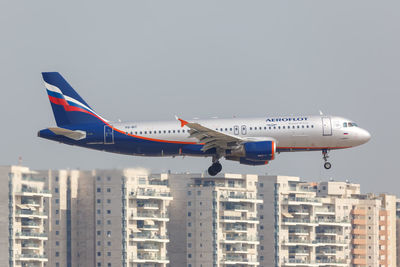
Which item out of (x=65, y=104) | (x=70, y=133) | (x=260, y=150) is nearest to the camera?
(x=260, y=150)

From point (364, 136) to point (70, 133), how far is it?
26.2m

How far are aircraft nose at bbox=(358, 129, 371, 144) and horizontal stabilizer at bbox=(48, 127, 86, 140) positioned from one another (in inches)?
969

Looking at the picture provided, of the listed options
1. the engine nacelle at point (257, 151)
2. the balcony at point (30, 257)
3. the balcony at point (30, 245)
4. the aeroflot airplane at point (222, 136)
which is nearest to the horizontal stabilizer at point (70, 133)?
the aeroflot airplane at point (222, 136)

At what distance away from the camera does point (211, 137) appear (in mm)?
96562

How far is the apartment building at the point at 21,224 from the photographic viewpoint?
566ft

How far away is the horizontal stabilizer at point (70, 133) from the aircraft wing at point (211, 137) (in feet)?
30.9

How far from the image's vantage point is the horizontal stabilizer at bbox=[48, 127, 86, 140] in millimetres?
98375

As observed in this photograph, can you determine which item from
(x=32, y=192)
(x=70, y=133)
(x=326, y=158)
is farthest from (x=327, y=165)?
(x=32, y=192)

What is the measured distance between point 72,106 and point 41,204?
88375 millimetres

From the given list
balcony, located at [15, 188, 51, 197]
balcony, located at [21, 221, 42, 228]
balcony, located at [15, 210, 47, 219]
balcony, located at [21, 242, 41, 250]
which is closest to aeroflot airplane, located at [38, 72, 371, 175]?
balcony, located at [15, 188, 51, 197]

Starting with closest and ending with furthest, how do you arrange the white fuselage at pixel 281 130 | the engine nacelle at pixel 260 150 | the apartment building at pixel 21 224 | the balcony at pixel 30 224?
the engine nacelle at pixel 260 150, the white fuselage at pixel 281 130, the apartment building at pixel 21 224, the balcony at pixel 30 224

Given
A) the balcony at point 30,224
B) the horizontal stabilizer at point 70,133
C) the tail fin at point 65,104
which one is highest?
the tail fin at point 65,104

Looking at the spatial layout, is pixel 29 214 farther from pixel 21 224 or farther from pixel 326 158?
pixel 326 158

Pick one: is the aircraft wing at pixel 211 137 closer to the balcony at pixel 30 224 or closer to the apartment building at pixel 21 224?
the apartment building at pixel 21 224
